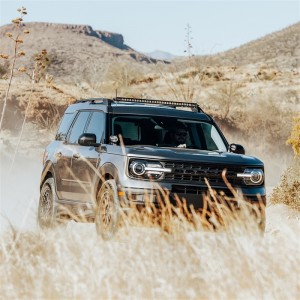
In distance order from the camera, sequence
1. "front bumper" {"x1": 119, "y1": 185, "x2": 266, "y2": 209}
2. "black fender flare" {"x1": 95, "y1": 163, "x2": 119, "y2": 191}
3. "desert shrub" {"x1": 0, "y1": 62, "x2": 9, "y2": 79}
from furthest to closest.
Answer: "desert shrub" {"x1": 0, "y1": 62, "x2": 9, "y2": 79} < "black fender flare" {"x1": 95, "y1": 163, "x2": 119, "y2": 191} < "front bumper" {"x1": 119, "y1": 185, "x2": 266, "y2": 209}

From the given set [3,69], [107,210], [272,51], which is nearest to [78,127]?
[107,210]

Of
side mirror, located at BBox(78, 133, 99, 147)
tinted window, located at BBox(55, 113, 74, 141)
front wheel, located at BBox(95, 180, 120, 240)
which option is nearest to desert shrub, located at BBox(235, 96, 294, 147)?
tinted window, located at BBox(55, 113, 74, 141)

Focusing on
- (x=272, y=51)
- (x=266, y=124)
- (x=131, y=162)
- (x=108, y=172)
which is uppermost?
(x=272, y=51)

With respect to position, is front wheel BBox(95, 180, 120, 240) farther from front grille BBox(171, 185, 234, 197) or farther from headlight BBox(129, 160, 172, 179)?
front grille BBox(171, 185, 234, 197)

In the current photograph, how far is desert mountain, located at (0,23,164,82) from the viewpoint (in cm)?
8929

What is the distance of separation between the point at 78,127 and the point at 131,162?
246 cm

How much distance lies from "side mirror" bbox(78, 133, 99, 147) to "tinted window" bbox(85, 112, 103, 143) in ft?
0.74

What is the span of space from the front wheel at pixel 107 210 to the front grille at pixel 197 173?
634mm

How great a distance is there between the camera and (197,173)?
8844 mm

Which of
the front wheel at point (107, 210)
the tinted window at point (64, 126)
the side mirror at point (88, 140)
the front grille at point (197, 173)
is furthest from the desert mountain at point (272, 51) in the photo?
the front wheel at point (107, 210)

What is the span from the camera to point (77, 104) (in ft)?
38.2

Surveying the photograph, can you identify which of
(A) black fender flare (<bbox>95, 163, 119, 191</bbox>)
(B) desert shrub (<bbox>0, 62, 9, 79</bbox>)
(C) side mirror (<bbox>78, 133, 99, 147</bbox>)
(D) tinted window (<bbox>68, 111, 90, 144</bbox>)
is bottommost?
(A) black fender flare (<bbox>95, 163, 119, 191</bbox>)

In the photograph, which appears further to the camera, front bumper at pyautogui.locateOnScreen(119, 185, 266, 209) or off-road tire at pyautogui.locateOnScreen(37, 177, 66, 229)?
off-road tire at pyautogui.locateOnScreen(37, 177, 66, 229)

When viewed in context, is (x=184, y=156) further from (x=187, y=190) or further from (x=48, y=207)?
(x=48, y=207)
